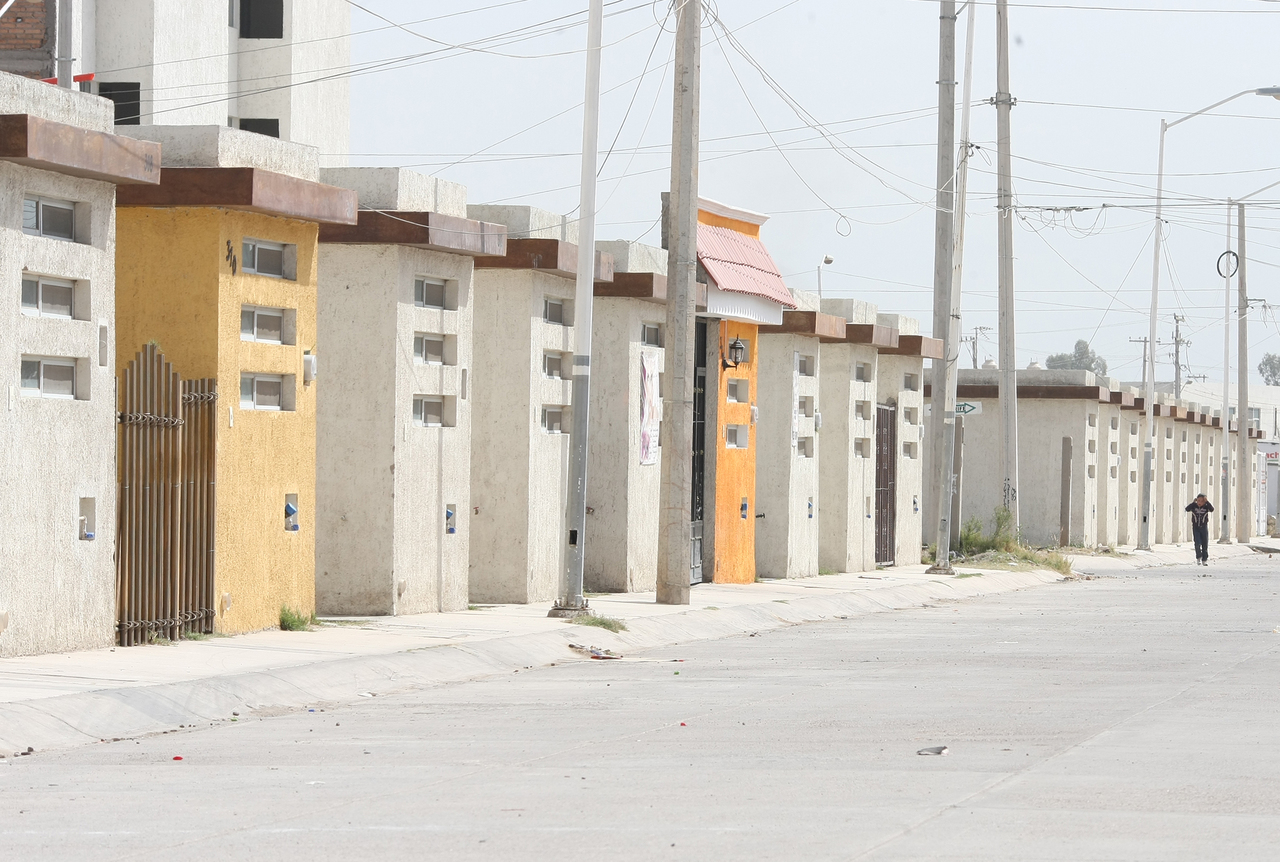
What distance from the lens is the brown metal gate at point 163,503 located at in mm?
16016

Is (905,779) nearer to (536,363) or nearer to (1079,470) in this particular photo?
(536,363)

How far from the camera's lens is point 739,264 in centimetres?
2814

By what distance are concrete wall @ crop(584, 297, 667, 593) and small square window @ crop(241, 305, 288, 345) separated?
7651 millimetres

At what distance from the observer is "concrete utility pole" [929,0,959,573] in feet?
106

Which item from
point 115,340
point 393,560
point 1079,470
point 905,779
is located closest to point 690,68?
point 393,560

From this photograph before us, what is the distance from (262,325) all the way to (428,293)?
3148 mm

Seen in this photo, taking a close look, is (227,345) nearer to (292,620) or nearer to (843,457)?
(292,620)

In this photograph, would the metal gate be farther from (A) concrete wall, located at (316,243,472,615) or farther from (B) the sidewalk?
(A) concrete wall, located at (316,243,472,615)

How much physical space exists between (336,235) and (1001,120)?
21.9 m

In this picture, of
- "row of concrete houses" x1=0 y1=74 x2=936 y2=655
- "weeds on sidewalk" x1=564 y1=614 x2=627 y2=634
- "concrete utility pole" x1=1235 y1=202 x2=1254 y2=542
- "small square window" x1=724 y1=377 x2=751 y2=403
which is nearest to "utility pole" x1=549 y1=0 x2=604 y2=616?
"weeds on sidewalk" x1=564 y1=614 x2=627 y2=634

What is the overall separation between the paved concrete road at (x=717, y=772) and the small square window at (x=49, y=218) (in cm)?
457

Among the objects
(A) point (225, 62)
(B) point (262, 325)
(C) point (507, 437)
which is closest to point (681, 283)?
(C) point (507, 437)

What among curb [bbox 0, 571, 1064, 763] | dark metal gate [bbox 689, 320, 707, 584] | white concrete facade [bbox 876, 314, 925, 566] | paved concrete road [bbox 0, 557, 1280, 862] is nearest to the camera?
paved concrete road [bbox 0, 557, 1280, 862]

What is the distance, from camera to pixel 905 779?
10023 millimetres
